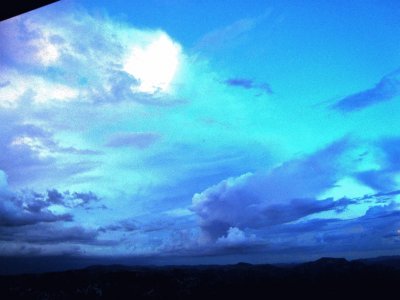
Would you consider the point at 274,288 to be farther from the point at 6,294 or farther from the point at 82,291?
the point at 6,294

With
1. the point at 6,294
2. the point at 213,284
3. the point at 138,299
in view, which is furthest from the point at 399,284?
the point at 6,294

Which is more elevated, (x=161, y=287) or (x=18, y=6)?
(x=161, y=287)

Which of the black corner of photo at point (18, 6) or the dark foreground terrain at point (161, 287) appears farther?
the dark foreground terrain at point (161, 287)

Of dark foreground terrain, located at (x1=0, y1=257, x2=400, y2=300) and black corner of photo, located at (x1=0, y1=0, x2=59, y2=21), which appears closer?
black corner of photo, located at (x1=0, y1=0, x2=59, y2=21)

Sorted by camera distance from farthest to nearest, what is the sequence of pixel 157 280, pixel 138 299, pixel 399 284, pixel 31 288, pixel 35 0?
pixel 157 280
pixel 31 288
pixel 138 299
pixel 399 284
pixel 35 0

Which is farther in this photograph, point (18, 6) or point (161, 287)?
point (161, 287)

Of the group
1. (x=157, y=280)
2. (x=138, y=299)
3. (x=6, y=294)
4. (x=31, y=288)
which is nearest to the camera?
(x=6, y=294)

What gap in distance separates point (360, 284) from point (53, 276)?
69387mm

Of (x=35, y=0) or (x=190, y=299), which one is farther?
(x=190, y=299)

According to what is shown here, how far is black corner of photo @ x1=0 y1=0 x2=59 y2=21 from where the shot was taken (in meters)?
1.95

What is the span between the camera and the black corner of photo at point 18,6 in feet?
6.40

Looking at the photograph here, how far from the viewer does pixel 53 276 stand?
81.4m

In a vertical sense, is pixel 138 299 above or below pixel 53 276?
below

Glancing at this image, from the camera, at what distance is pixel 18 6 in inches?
77.9
